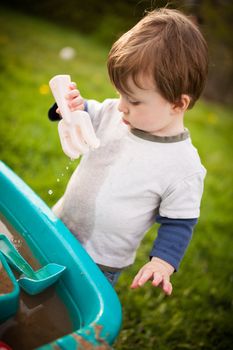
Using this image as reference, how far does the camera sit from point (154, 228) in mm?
2504

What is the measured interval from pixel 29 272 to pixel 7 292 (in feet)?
0.37

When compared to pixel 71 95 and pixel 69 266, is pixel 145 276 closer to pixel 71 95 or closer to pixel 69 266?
pixel 69 266

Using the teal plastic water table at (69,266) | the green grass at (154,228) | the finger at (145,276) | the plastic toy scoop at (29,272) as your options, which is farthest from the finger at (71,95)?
the green grass at (154,228)

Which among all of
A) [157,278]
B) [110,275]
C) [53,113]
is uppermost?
[53,113]

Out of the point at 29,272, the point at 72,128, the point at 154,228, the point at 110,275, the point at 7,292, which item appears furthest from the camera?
the point at 154,228

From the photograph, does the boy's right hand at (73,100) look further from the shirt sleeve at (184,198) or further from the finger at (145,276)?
the finger at (145,276)

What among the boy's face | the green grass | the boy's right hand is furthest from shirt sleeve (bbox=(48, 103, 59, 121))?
the green grass

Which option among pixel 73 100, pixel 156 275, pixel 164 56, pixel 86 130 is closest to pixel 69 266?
pixel 156 275

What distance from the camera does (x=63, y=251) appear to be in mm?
1088

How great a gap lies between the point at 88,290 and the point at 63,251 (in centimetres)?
14

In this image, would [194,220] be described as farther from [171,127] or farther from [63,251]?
[63,251]

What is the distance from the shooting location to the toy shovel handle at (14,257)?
1.03m

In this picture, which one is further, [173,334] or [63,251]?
[173,334]

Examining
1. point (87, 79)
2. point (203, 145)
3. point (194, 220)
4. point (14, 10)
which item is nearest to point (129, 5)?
point (14, 10)
